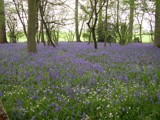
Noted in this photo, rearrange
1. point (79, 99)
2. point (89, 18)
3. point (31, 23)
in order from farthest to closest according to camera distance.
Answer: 1. point (89, 18)
2. point (31, 23)
3. point (79, 99)

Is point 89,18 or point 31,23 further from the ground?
point 89,18

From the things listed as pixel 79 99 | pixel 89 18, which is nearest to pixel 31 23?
pixel 79 99

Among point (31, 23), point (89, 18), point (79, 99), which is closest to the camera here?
point (79, 99)

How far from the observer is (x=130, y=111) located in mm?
3816

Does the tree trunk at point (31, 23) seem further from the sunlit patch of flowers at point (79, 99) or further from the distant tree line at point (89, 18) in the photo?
the sunlit patch of flowers at point (79, 99)

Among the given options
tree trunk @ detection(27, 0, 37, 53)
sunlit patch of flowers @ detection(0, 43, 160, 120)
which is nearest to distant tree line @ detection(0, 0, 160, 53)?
tree trunk @ detection(27, 0, 37, 53)

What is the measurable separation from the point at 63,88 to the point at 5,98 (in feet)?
4.26

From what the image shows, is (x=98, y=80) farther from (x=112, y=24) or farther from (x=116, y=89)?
(x=112, y=24)

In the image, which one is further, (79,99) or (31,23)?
(31,23)

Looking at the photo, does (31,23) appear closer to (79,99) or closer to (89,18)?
(79,99)

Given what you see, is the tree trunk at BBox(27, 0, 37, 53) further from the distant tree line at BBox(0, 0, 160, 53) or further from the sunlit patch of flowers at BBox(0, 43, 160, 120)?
the sunlit patch of flowers at BBox(0, 43, 160, 120)

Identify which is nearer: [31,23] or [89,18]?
[31,23]

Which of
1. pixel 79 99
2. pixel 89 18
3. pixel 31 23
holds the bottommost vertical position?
pixel 79 99

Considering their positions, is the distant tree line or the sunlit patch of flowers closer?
the sunlit patch of flowers
